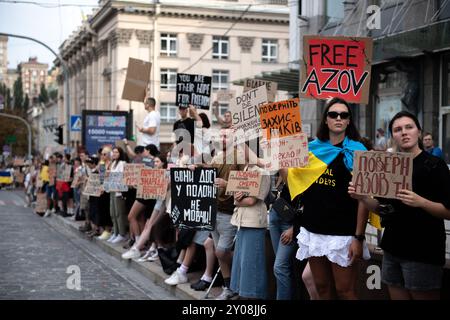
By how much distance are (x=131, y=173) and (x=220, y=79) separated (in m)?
41.7

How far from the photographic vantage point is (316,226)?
537 centimetres

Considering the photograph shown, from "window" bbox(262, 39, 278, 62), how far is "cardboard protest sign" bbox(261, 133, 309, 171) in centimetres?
Result: 4985

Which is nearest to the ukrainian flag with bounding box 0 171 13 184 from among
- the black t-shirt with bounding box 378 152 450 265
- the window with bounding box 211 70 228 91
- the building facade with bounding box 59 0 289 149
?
the building facade with bounding box 59 0 289 149

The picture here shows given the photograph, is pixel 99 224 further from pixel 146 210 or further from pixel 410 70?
pixel 410 70

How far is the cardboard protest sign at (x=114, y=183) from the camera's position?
41.2 ft

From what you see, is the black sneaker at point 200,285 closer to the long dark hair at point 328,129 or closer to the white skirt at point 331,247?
the white skirt at point 331,247

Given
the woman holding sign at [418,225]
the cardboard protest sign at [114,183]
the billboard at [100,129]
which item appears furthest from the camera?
the billboard at [100,129]

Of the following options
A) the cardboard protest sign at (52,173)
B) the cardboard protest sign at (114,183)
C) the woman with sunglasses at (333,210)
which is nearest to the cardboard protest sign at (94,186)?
the cardboard protest sign at (114,183)

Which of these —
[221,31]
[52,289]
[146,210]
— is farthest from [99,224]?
[221,31]

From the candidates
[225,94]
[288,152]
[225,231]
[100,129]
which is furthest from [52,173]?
[288,152]

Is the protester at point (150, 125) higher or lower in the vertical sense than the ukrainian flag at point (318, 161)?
higher
